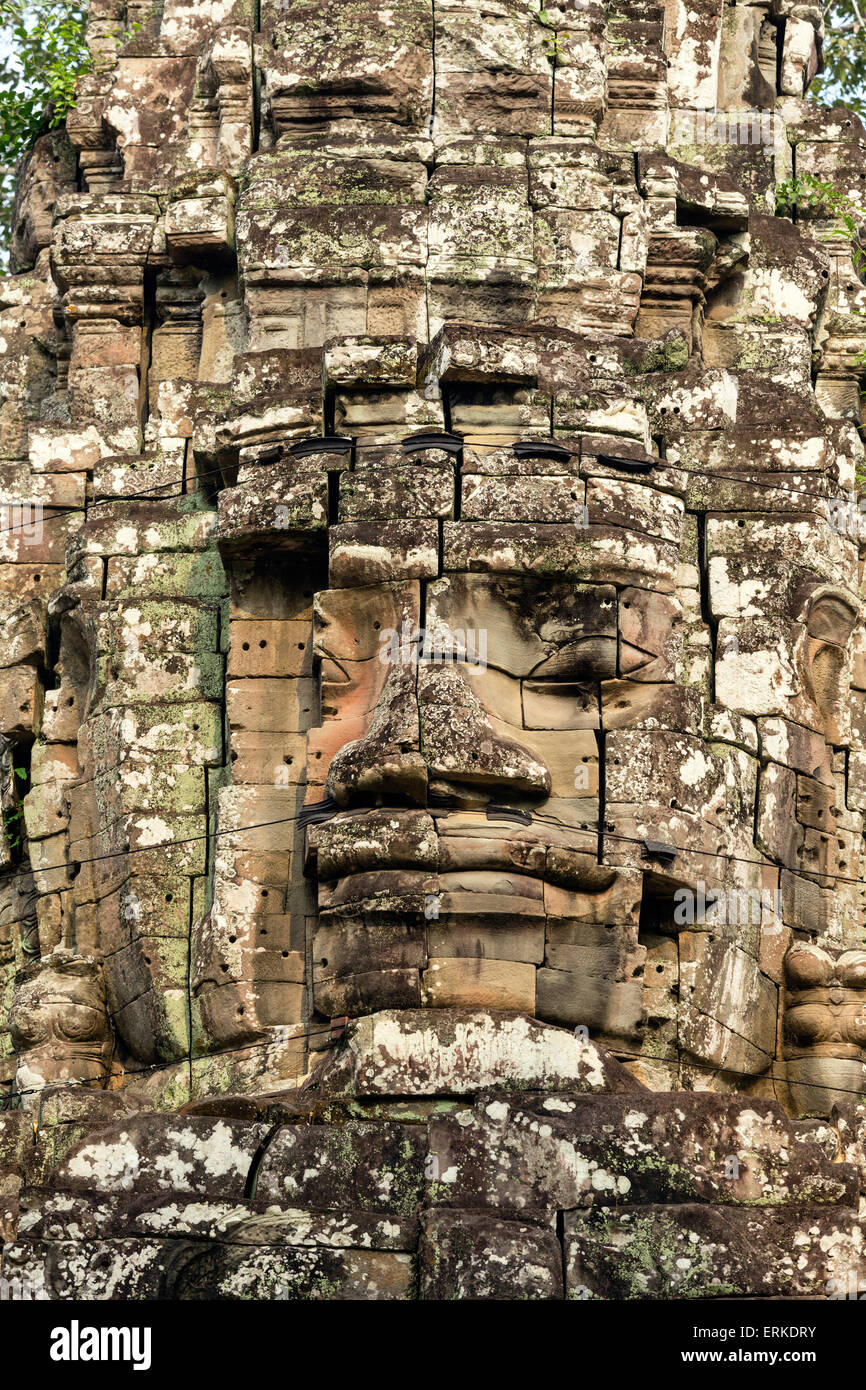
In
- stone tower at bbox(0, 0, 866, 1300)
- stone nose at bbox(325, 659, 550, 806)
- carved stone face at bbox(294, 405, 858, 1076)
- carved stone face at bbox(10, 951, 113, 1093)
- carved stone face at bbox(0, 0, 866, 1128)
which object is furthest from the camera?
carved stone face at bbox(10, 951, 113, 1093)

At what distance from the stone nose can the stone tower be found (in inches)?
1.3

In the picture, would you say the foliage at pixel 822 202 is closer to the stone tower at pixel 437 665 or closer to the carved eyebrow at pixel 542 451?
the stone tower at pixel 437 665

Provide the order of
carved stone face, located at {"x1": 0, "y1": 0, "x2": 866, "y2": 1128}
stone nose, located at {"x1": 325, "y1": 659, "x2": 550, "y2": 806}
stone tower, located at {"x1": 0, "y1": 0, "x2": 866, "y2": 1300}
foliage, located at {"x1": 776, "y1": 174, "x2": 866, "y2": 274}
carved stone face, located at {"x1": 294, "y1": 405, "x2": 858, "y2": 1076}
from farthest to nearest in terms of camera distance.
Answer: foliage, located at {"x1": 776, "y1": 174, "x2": 866, "y2": 274}
carved stone face, located at {"x1": 0, "y1": 0, "x2": 866, "y2": 1128}
stone nose, located at {"x1": 325, "y1": 659, "x2": 550, "y2": 806}
carved stone face, located at {"x1": 294, "y1": 405, "x2": 858, "y2": 1076}
stone tower, located at {"x1": 0, "y1": 0, "x2": 866, "y2": 1300}

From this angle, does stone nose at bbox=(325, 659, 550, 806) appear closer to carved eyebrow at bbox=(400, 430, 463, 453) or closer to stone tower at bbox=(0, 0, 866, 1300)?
stone tower at bbox=(0, 0, 866, 1300)

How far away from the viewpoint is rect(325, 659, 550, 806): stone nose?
1822 centimetres

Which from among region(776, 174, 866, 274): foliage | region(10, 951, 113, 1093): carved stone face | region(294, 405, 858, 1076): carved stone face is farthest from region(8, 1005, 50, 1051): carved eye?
region(776, 174, 866, 274): foliage

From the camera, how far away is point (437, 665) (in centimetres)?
1867

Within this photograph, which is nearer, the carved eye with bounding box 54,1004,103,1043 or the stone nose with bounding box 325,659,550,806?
the stone nose with bounding box 325,659,550,806

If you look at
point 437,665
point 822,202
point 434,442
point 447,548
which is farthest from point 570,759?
point 822,202

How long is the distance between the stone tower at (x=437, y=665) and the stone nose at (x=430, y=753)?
3cm

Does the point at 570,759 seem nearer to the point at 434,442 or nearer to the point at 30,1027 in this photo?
the point at 434,442

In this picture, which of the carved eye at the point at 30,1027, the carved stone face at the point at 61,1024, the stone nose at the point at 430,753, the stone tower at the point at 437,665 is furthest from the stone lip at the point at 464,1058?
the carved eye at the point at 30,1027

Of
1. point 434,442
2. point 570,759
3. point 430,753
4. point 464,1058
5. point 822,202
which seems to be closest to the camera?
point 464,1058

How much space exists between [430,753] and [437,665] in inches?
26.6
